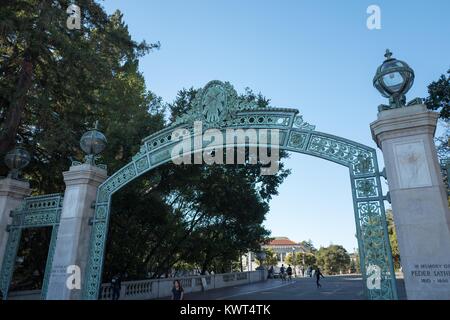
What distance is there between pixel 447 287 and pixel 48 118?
33.5 feet

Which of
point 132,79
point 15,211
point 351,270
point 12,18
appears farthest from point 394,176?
point 351,270

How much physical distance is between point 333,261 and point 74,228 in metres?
60.1

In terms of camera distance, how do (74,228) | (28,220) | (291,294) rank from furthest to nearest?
(291,294), (28,220), (74,228)

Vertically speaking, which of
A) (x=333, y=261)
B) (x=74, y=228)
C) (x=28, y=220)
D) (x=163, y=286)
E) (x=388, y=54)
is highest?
(x=388, y=54)

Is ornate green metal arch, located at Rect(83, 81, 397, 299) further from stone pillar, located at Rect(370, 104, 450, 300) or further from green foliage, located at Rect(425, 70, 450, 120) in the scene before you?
green foliage, located at Rect(425, 70, 450, 120)

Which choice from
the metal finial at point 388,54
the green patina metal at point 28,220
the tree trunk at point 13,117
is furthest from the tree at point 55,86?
the metal finial at point 388,54

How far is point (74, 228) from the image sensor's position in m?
7.24

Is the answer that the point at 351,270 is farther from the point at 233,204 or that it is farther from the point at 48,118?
the point at 48,118

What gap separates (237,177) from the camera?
53.7 ft

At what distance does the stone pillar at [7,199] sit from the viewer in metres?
8.58

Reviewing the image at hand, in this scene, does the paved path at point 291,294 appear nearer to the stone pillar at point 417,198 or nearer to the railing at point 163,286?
the railing at point 163,286

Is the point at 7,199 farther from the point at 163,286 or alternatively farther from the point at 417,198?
the point at 417,198

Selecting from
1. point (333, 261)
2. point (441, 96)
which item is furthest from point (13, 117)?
point (333, 261)

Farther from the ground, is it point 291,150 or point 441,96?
point 441,96
